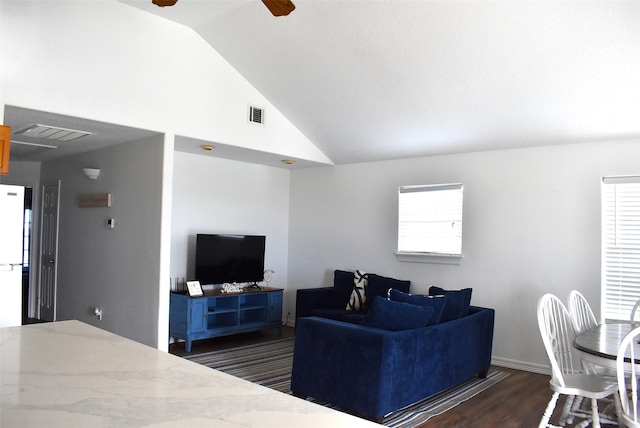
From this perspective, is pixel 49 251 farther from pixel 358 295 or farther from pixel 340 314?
pixel 358 295

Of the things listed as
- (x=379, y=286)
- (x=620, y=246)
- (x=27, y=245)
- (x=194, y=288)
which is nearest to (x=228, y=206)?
(x=194, y=288)

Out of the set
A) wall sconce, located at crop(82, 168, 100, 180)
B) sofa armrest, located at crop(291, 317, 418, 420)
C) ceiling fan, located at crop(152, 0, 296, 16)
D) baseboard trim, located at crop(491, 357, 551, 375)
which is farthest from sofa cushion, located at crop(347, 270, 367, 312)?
ceiling fan, located at crop(152, 0, 296, 16)

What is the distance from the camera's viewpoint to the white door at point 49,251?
6547 mm

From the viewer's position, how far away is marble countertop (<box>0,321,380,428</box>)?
45.2 inches

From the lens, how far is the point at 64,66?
13.1 ft

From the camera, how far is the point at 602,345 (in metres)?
2.85

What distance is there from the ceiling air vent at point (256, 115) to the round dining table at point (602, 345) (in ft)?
12.4

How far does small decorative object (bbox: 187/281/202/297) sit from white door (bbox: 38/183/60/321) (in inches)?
81.5

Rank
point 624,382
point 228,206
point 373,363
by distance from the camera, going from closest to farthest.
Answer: point 624,382 < point 373,363 < point 228,206

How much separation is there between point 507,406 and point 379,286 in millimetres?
2256

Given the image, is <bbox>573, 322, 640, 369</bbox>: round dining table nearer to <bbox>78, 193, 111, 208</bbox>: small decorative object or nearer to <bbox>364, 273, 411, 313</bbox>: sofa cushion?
<bbox>364, 273, 411, 313</bbox>: sofa cushion

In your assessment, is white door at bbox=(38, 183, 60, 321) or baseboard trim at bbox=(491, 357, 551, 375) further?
white door at bbox=(38, 183, 60, 321)

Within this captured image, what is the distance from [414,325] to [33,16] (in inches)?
147

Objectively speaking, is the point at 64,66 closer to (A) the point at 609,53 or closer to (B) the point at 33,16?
(B) the point at 33,16
